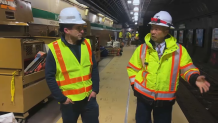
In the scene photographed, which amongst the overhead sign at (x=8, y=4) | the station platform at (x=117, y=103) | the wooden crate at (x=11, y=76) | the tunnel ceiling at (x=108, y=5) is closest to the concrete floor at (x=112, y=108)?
the station platform at (x=117, y=103)

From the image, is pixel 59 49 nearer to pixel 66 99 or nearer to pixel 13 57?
pixel 66 99

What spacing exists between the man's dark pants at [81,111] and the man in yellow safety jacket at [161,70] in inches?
19.2

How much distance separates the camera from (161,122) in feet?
6.40

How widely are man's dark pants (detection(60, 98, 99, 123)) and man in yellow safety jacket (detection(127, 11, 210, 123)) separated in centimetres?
49

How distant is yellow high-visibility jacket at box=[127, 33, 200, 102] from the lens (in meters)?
1.81

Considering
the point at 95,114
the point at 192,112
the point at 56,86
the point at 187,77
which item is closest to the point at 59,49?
the point at 56,86

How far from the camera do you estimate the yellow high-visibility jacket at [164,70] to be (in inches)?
71.3

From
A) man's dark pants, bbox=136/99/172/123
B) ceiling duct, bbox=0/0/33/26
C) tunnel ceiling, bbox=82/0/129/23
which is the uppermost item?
tunnel ceiling, bbox=82/0/129/23

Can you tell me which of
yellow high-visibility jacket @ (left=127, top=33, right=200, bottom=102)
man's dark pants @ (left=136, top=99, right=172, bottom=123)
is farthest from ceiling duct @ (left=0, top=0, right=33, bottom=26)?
man's dark pants @ (left=136, top=99, right=172, bottom=123)

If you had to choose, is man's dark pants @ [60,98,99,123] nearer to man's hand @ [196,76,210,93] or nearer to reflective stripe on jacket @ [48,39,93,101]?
reflective stripe on jacket @ [48,39,93,101]

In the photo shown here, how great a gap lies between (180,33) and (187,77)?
12.6 meters

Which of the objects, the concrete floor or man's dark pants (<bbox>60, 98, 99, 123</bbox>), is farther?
the concrete floor

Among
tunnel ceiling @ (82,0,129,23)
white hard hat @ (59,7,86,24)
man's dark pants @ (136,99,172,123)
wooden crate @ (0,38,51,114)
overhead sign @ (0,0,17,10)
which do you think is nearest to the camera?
white hard hat @ (59,7,86,24)

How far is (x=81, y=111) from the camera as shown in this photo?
73.9 inches
